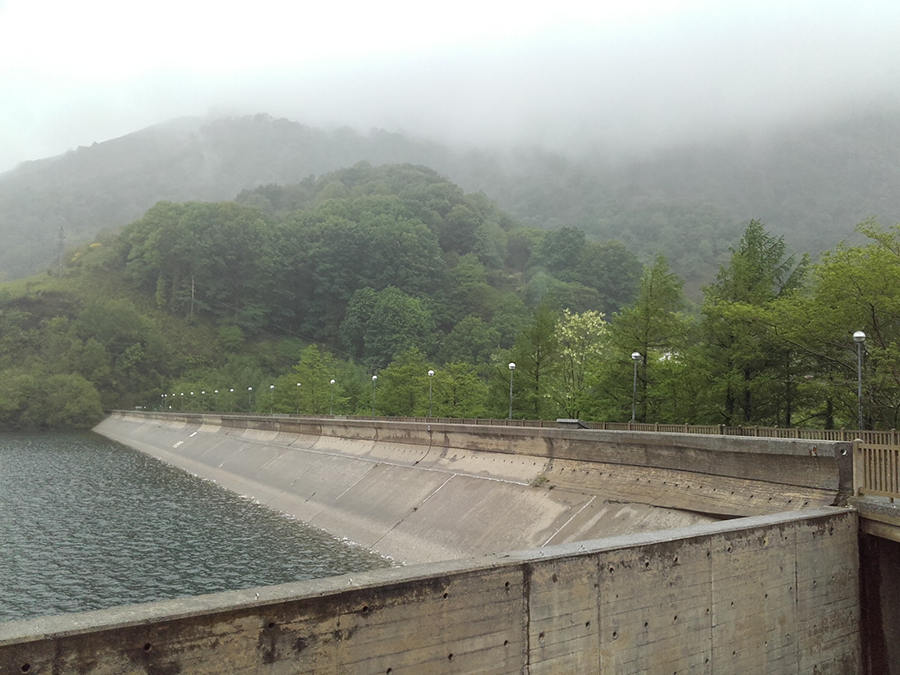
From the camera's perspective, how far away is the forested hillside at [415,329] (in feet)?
112

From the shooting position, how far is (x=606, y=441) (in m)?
23.0

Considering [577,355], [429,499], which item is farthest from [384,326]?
[429,499]

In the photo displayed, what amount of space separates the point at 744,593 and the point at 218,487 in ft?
152

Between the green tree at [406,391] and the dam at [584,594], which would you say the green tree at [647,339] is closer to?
the dam at [584,594]

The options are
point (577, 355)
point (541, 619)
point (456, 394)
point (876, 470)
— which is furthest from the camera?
point (456, 394)

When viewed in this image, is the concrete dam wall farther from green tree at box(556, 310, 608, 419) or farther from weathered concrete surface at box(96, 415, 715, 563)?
green tree at box(556, 310, 608, 419)

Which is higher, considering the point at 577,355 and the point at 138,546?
the point at 577,355

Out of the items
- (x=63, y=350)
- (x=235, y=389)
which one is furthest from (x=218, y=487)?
(x=63, y=350)

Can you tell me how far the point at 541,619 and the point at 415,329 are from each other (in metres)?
146

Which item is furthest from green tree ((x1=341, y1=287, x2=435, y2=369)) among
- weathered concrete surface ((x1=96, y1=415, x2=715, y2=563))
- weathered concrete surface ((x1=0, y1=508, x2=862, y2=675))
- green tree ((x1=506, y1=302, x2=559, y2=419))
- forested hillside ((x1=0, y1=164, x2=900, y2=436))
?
weathered concrete surface ((x1=0, y1=508, x2=862, y2=675))

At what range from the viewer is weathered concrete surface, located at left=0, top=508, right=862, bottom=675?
659cm

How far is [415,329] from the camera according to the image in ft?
508

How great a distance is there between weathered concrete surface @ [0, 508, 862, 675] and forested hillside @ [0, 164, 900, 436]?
19.4 meters

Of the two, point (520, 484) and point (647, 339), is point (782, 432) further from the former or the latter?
point (647, 339)
